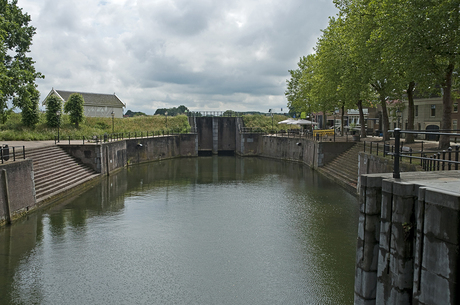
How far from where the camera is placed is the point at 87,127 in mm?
41719

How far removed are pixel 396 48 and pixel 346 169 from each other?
35.3 ft

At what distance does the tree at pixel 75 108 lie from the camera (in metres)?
40.7

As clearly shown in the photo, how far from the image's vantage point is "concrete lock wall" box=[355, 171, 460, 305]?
5.28 meters

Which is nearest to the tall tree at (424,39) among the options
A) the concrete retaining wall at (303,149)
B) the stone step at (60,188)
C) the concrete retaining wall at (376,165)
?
the concrete retaining wall at (376,165)

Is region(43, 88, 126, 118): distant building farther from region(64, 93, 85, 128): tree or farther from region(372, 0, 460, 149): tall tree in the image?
region(372, 0, 460, 149): tall tree

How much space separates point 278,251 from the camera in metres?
12.6

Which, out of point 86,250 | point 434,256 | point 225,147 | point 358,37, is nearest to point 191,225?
point 86,250

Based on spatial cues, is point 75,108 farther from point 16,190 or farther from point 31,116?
point 16,190

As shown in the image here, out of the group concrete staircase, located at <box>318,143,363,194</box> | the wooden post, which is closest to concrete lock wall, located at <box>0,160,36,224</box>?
the wooden post

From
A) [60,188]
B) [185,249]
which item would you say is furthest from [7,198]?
[185,249]

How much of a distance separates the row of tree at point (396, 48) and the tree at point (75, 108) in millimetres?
27081

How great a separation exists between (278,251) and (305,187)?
12488 millimetres

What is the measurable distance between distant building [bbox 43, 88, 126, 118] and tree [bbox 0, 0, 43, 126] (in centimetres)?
2734

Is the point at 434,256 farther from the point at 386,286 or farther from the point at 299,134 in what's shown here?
the point at 299,134
